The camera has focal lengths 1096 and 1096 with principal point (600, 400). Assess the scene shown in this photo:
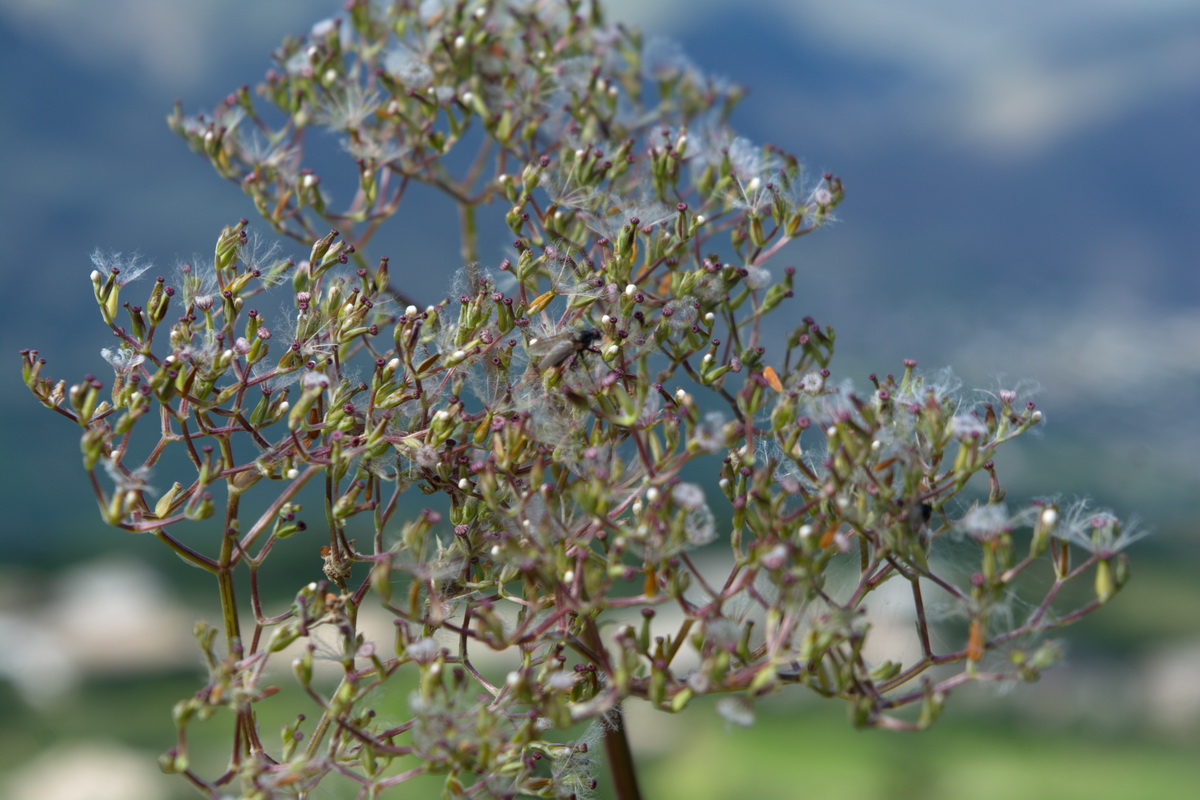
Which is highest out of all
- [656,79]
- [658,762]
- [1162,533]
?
[1162,533]

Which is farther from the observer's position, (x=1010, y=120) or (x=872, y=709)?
(x=1010, y=120)

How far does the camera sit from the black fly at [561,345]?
954 millimetres

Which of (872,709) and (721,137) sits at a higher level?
(721,137)

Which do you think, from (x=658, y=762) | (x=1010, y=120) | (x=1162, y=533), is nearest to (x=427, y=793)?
(x=658, y=762)

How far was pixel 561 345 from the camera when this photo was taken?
95cm

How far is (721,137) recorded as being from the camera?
134 cm

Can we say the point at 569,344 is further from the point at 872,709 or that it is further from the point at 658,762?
the point at 658,762

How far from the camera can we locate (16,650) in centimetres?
376

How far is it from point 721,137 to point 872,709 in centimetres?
74

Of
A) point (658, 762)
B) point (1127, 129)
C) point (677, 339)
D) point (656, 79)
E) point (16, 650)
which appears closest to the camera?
point (677, 339)

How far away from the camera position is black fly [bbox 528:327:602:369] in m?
0.95

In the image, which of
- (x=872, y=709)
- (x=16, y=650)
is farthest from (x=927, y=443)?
(x=16, y=650)

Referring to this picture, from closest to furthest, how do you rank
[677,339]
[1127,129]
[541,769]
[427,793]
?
1. [677,339]
2. [541,769]
3. [427,793]
4. [1127,129]

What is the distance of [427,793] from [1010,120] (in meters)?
4.52
